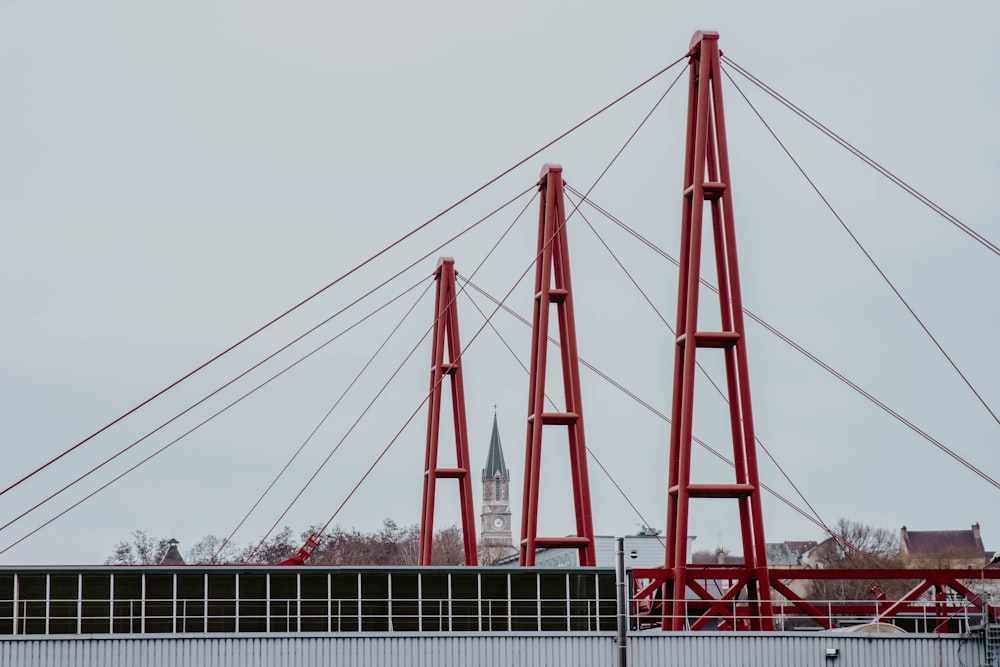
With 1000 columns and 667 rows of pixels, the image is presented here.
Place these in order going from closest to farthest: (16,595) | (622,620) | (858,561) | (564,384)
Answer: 1. (622,620)
2. (16,595)
3. (564,384)
4. (858,561)

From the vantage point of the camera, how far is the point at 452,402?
219 feet

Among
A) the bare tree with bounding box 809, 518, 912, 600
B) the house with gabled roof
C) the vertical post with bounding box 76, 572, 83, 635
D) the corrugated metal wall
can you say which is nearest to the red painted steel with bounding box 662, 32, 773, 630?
the corrugated metal wall

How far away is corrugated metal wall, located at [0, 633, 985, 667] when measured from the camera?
135 feet

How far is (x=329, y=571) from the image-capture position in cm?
4303

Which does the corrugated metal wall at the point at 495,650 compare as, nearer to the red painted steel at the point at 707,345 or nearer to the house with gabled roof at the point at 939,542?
the red painted steel at the point at 707,345

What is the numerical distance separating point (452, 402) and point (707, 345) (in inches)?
861

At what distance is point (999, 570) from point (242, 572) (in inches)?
951

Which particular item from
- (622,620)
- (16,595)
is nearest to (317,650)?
(622,620)

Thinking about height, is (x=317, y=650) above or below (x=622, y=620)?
below

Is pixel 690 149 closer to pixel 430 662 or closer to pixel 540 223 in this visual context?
pixel 540 223

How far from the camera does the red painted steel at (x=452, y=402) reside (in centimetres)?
6550

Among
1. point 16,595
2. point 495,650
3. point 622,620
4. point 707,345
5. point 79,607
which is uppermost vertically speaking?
point 707,345

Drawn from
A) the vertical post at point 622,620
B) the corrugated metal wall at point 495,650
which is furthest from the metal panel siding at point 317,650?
the vertical post at point 622,620

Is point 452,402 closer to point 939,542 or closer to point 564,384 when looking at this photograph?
point 564,384
